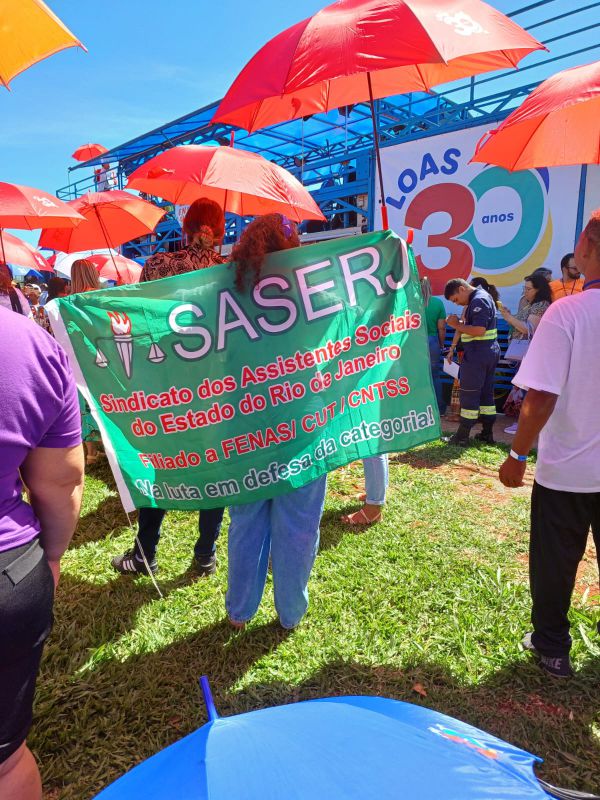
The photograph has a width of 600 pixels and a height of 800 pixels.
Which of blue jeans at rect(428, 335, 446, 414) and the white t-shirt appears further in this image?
blue jeans at rect(428, 335, 446, 414)

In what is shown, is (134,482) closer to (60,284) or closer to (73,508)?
(73,508)

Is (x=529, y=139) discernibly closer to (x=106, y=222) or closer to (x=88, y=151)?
(x=106, y=222)

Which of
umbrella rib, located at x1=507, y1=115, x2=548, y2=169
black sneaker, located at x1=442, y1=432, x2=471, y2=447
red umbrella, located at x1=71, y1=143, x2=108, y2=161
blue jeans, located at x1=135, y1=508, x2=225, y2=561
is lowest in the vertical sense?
black sneaker, located at x1=442, y1=432, x2=471, y2=447

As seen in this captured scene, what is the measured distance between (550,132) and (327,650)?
336cm

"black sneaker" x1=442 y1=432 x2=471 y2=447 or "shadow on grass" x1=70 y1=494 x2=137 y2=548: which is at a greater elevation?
"shadow on grass" x1=70 y1=494 x2=137 y2=548

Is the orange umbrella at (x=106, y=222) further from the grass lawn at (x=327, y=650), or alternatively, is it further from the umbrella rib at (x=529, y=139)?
the umbrella rib at (x=529, y=139)

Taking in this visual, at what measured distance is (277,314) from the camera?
249 centimetres

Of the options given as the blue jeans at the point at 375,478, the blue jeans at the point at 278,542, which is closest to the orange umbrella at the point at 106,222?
the blue jeans at the point at 375,478

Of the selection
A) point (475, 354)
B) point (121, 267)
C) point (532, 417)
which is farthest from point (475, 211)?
point (532, 417)

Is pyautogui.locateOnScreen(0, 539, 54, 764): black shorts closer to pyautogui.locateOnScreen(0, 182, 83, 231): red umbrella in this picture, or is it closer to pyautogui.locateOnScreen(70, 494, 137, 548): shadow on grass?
pyautogui.locateOnScreen(70, 494, 137, 548): shadow on grass

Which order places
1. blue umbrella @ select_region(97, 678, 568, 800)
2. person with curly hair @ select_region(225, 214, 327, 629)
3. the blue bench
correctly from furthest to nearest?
the blue bench, person with curly hair @ select_region(225, 214, 327, 629), blue umbrella @ select_region(97, 678, 568, 800)

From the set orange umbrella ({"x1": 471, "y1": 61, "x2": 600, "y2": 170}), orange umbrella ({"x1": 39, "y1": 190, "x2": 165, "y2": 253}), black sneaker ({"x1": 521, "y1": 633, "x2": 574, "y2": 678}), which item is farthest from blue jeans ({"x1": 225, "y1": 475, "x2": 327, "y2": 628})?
orange umbrella ({"x1": 39, "y1": 190, "x2": 165, "y2": 253})

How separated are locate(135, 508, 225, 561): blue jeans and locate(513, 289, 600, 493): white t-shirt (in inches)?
76.8

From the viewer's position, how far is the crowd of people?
52.0 inches
